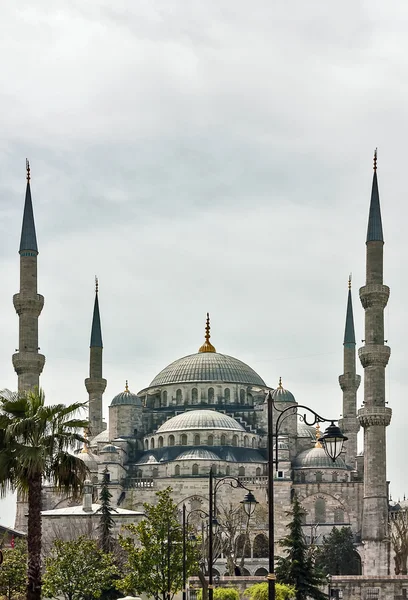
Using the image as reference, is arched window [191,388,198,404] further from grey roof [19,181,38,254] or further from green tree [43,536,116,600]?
green tree [43,536,116,600]

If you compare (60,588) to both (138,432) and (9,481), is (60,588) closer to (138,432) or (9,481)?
(9,481)

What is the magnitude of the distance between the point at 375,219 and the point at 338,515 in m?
20.4

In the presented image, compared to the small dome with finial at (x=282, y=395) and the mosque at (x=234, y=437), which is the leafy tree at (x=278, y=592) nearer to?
the mosque at (x=234, y=437)

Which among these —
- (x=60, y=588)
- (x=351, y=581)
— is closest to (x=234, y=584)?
(x=351, y=581)

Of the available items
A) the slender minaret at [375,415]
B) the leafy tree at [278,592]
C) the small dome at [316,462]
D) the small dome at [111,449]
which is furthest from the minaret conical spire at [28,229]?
the leafy tree at [278,592]

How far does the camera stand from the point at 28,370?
6319 centimetres

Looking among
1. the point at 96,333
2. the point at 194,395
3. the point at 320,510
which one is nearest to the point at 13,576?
the point at 320,510

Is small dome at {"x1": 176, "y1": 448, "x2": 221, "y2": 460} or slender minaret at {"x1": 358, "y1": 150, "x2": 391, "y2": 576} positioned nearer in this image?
slender minaret at {"x1": 358, "y1": 150, "x2": 391, "y2": 576}

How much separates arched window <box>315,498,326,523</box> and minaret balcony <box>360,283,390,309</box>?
17269mm

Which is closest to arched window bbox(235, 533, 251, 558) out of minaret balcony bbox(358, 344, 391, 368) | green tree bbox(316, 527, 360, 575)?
green tree bbox(316, 527, 360, 575)

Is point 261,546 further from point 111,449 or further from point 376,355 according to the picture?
point 376,355

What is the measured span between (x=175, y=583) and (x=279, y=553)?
3312 centimetres

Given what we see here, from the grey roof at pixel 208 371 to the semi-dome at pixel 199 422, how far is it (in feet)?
19.9

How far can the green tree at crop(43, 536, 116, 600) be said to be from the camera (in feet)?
124
